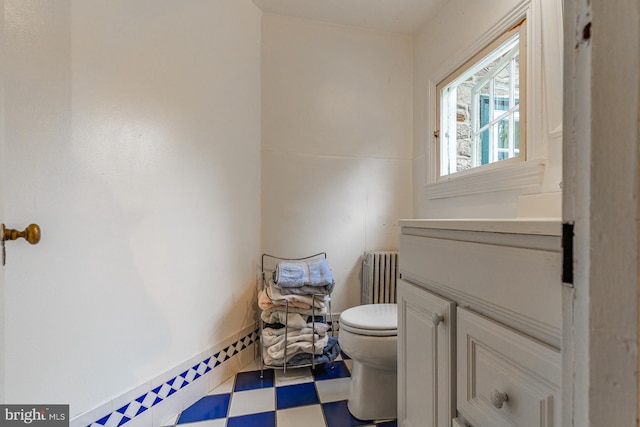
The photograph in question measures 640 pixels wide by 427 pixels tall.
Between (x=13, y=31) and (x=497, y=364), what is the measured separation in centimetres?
147

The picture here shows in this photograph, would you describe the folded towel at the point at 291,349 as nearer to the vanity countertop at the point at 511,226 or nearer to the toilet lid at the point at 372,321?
the toilet lid at the point at 372,321

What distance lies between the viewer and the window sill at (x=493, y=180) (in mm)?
1191

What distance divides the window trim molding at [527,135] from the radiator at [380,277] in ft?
1.77

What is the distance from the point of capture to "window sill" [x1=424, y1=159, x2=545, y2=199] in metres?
1.19

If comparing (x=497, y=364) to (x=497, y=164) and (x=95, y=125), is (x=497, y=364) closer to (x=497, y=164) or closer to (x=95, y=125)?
(x=497, y=164)

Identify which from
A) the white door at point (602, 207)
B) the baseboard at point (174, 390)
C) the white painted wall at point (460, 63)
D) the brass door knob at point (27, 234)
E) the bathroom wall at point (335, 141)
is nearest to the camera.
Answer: the white door at point (602, 207)

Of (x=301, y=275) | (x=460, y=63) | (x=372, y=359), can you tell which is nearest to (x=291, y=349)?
(x=301, y=275)

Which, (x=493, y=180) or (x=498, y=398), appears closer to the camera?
(x=498, y=398)

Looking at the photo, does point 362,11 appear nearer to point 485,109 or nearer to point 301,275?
point 485,109

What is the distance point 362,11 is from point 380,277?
5.53 ft

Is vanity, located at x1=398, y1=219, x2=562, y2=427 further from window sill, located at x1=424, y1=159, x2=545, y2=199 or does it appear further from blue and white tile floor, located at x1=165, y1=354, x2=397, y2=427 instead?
window sill, located at x1=424, y1=159, x2=545, y2=199

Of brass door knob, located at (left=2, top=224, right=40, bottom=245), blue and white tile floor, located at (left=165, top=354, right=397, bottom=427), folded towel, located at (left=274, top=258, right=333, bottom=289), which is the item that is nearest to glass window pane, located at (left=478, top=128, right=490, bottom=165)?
folded towel, located at (left=274, top=258, right=333, bottom=289)

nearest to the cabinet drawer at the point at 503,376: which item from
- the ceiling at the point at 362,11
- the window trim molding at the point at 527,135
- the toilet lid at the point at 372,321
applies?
the toilet lid at the point at 372,321

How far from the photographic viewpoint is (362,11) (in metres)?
1.79
